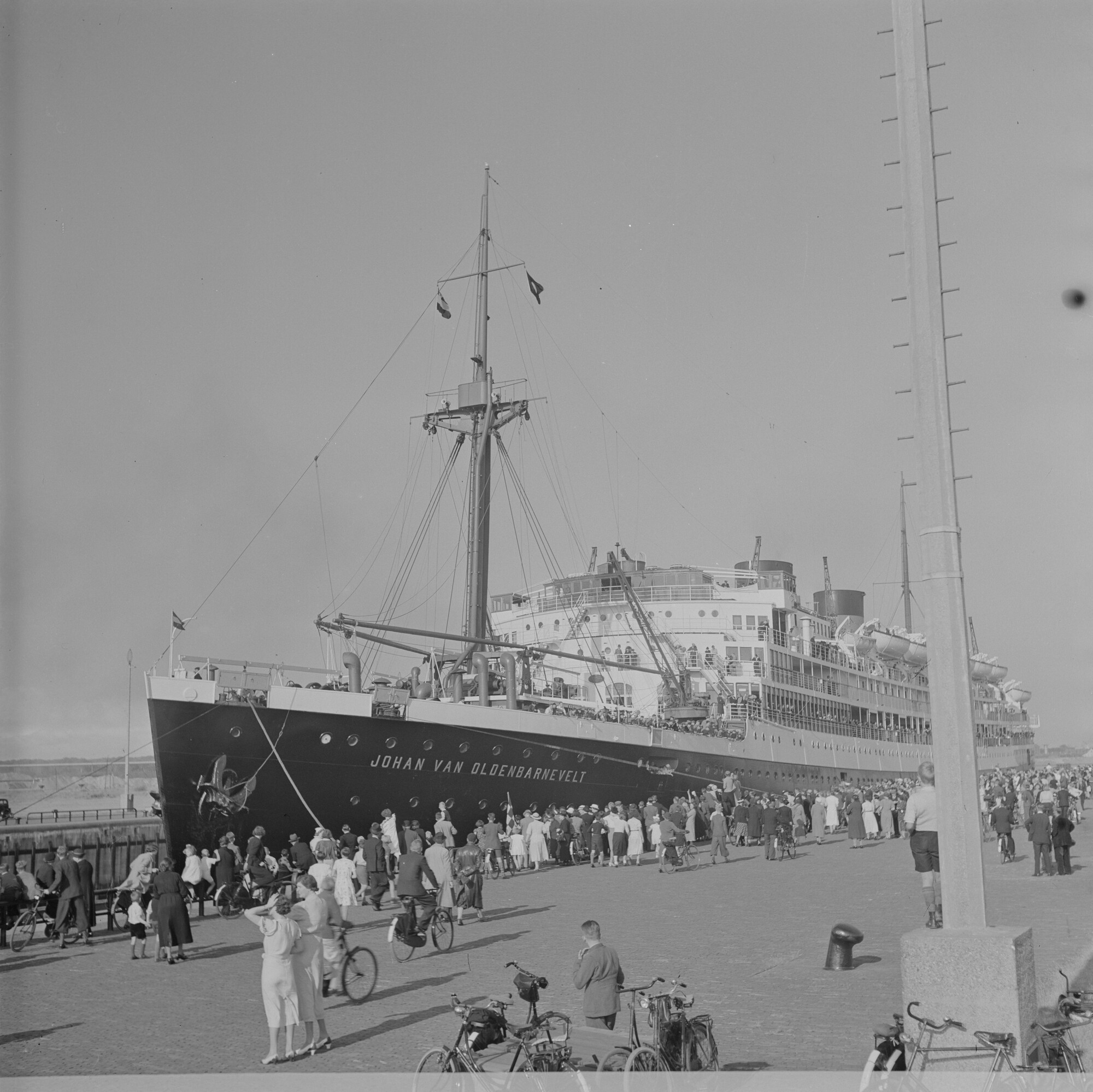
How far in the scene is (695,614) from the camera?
48125 mm

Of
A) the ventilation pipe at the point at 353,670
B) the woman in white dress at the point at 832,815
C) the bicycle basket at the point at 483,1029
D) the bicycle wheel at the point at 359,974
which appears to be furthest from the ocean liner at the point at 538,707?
the bicycle basket at the point at 483,1029

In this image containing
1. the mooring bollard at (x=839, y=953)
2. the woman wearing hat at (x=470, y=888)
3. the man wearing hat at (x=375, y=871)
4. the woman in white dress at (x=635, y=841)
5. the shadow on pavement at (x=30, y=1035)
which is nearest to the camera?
the shadow on pavement at (x=30, y=1035)

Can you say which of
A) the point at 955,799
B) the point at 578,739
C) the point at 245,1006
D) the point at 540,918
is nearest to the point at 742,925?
the point at 540,918

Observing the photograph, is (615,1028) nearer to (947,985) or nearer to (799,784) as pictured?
(947,985)

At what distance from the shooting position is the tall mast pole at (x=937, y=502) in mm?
6031

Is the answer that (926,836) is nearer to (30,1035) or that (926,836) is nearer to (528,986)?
(528,986)

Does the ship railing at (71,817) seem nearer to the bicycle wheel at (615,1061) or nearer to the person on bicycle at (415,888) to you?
the person on bicycle at (415,888)

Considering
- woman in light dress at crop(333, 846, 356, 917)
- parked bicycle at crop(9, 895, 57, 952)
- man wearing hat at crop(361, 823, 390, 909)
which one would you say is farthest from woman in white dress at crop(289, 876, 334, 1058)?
man wearing hat at crop(361, 823, 390, 909)

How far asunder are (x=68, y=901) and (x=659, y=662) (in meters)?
30.0

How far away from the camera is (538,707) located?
114ft

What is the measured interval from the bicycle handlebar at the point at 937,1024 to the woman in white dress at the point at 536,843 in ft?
64.9

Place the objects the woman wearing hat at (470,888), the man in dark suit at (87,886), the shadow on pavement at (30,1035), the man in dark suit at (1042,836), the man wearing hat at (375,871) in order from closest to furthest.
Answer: the shadow on pavement at (30,1035)
the man in dark suit at (87,886)
the woman wearing hat at (470,888)
the man in dark suit at (1042,836)
the man wearing hat at (375,871)

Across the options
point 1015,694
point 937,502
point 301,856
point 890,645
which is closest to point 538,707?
point 301,856

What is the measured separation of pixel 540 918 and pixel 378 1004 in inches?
236
